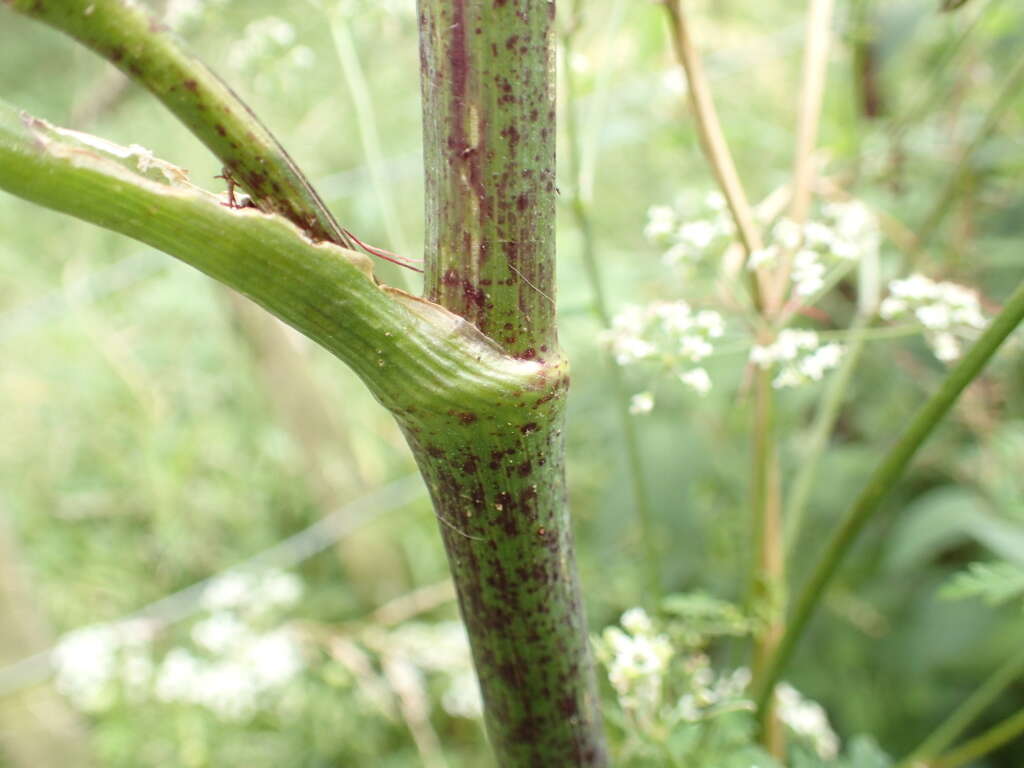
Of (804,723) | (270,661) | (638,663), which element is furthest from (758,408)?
(270,661)

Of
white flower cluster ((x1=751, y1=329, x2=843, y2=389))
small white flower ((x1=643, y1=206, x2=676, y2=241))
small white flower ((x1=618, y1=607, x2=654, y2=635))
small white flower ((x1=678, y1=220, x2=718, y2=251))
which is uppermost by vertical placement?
small white flower ((x1=643, y1=206, x2=676, y2=241))

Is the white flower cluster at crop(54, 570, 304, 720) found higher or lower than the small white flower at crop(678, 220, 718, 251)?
lower

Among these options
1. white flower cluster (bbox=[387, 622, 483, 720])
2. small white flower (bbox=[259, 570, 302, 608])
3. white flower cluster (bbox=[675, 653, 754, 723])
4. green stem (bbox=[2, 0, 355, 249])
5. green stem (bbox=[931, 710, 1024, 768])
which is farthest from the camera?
small white flower (bbox=[259, 570, 302, 608])

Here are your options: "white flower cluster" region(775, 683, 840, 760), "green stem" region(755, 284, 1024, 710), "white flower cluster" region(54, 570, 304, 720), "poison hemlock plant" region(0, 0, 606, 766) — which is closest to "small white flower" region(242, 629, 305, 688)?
"white flower cluster" region(54, 570, 304, 720)

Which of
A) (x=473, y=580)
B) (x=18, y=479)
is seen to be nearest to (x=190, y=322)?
(x=18, y=479)

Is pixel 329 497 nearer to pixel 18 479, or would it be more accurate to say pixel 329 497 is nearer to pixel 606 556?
pixel 606 556

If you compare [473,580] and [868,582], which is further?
[868,582]

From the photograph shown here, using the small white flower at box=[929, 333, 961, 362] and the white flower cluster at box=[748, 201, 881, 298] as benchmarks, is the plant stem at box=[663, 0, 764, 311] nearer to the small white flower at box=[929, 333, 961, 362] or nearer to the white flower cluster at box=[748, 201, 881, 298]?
the white flower cluster at box=[748, 201, 881, 298]
